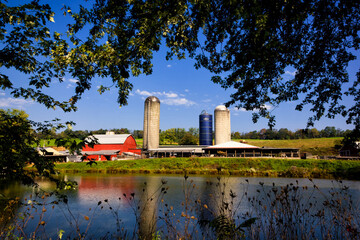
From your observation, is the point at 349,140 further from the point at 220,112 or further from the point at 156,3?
the point at 220,112

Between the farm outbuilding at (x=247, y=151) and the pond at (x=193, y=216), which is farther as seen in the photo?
the farm outbuilding at (x=247, y=151)

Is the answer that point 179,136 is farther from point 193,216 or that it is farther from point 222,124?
point 193,216

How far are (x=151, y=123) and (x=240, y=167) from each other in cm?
2067

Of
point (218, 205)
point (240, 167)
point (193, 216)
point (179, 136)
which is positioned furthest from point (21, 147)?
point (179, 136)

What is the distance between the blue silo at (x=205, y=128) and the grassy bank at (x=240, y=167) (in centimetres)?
1353

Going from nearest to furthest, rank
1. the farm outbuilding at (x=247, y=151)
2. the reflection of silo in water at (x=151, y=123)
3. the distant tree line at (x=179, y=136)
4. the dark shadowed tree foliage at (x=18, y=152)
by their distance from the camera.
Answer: the dark shadowed tree foliage at (x=18, y=152) → the farm outbuilding at (x=247, y=151) → the reflection of silo in water at (x=151, y=123) → the distant tree line at (x=179, y=136)

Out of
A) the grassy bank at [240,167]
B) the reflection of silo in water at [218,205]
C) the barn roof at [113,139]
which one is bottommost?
the grassy bank at [240,167]

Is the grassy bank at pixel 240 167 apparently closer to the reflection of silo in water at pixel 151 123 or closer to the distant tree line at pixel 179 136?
the reflection of silo in water at pixel 151 123

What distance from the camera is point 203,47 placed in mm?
6504

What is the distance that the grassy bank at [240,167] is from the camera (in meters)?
27.6

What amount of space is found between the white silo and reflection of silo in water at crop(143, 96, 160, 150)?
1235cm

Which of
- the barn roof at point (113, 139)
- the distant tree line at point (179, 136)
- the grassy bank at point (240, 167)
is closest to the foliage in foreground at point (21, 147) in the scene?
the grassy bank at point (240, 167)

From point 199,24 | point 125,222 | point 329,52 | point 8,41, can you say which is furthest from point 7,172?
point 329,52

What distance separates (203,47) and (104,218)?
838cm
